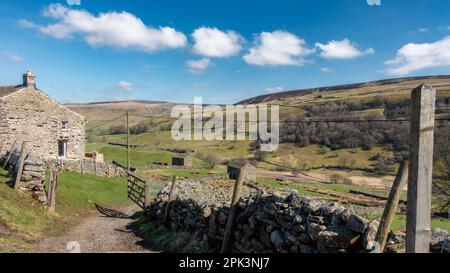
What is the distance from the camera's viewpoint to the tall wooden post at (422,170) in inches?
226

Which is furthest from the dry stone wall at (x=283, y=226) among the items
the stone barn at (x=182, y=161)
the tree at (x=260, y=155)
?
the tree at (x=260, y=155)

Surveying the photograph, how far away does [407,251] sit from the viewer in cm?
591

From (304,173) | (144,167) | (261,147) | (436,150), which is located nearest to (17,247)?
(436,150)

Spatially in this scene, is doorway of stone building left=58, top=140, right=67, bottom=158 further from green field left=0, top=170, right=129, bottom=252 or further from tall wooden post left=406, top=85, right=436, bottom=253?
tall wooden post left=406, top=85, right=436, bottom=253

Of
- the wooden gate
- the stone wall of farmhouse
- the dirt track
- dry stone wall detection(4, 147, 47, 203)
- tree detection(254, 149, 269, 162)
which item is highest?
the stone wall of farmhouse

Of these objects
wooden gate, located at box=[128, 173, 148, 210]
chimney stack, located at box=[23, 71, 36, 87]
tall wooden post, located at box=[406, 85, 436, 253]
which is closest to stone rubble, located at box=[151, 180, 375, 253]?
tall wooden post, located at box=[406, 85, 436, 253]

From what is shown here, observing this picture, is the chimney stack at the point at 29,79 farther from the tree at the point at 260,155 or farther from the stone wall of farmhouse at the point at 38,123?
the tree at the point at 260,155

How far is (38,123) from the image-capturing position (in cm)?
3612

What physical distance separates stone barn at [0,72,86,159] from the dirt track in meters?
19.5

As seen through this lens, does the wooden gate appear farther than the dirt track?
Yes

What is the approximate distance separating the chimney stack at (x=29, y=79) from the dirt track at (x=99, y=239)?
21.2 metres

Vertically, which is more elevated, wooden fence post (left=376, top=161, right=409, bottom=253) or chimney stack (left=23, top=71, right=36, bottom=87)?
chimney stack (left=23, top=71, right=36, bottom=87)

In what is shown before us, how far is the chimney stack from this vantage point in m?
35.2

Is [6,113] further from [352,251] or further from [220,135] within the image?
[220,135]
